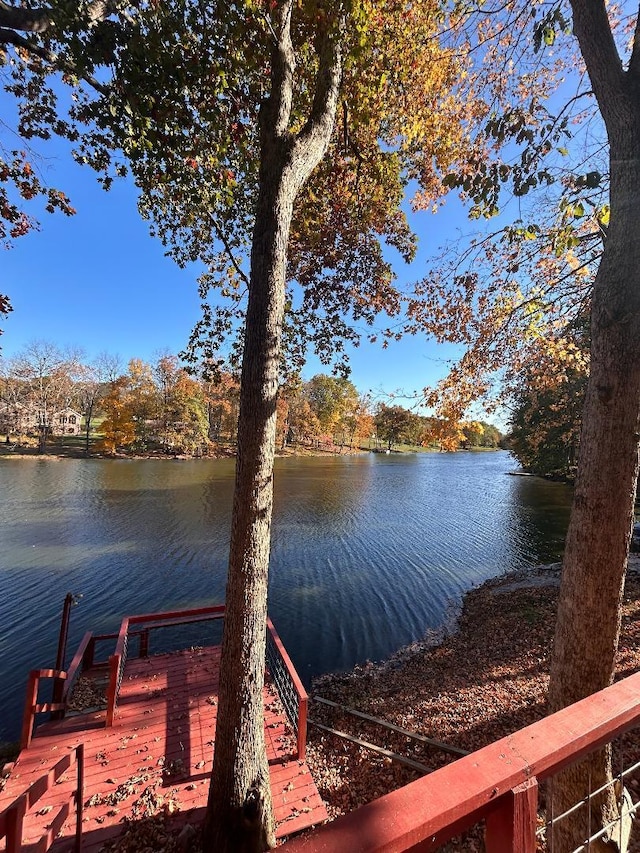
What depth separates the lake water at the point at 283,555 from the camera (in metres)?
10.1

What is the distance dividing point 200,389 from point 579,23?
49488mm

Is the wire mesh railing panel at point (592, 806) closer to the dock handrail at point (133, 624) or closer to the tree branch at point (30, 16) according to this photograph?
the dock handrail at point (133, 624)

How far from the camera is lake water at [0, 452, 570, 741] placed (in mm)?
10062

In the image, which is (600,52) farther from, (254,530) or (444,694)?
(444,694)

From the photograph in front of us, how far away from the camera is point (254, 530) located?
3.48 meters

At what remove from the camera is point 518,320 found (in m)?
5.92

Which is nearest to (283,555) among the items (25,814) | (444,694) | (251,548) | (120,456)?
(444,694)

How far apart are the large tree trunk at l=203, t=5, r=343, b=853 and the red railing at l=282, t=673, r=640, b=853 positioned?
2.52 metres

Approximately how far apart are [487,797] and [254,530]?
2.61 metres

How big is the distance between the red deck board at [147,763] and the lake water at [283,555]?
2.76 meters

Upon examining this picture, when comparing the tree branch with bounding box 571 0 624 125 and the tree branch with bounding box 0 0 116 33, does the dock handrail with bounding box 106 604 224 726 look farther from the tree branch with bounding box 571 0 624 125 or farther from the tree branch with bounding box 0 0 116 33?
the tree branch with bounding box 0 0 116 33

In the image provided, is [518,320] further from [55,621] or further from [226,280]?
[55,621]

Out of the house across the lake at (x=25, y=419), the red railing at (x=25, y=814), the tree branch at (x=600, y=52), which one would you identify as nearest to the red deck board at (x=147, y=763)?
the red railing at (x=25, y=814)

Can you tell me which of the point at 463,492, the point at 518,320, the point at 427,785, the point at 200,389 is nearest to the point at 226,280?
the point at 518,320
